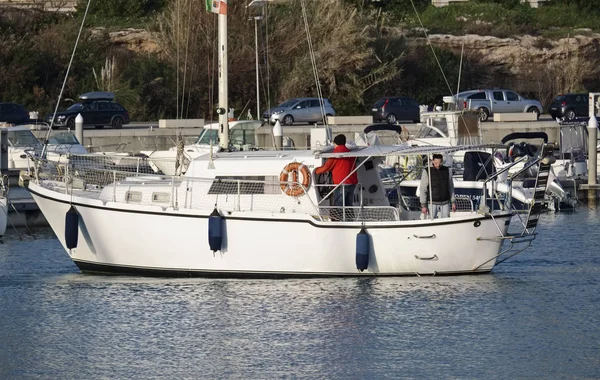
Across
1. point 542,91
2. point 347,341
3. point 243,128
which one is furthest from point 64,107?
point 347,341

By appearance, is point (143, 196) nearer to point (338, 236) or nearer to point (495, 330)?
point (338, 236)

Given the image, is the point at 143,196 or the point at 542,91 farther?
the point at 542,91

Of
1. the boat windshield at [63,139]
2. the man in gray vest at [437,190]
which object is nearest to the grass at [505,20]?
the boat windshield at [63,139]

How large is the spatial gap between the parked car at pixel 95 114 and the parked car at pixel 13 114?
952 mm

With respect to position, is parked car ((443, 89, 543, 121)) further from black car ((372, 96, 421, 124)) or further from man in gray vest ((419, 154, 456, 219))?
man in gray vest ((419, 154, 456, 219))

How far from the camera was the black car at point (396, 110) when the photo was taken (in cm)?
5000

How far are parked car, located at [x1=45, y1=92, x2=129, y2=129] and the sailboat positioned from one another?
1003 inches

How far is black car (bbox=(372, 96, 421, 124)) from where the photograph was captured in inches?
1969

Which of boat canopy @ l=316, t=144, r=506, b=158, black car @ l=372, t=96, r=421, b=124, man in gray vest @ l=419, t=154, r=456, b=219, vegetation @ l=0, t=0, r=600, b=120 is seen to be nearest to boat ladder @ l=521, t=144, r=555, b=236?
boat canopy @ l=316, t=144, r=506, b=158

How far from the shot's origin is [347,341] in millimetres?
16891

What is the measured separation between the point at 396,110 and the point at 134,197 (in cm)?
3087

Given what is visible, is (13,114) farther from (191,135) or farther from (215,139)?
(215,139)

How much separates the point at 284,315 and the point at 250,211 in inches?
88.9

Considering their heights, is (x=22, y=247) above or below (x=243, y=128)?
below
